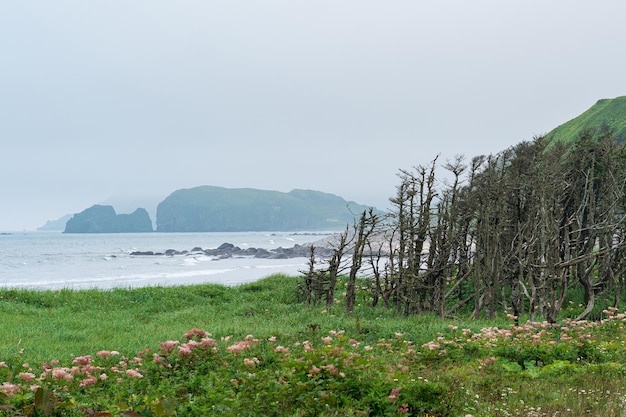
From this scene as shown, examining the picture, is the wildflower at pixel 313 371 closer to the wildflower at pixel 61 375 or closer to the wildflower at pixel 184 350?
the wildflower at pixel 184 350

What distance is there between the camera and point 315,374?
5.92m

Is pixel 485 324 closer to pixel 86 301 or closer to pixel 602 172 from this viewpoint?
pixel 602 172

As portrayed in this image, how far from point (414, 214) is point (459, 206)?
93.1 inches

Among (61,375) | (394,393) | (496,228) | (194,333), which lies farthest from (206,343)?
(496,228)

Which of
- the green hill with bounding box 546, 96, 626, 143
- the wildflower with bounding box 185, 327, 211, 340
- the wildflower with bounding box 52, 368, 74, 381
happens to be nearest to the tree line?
the wildflower with bounding box 185, 327, 211, 340

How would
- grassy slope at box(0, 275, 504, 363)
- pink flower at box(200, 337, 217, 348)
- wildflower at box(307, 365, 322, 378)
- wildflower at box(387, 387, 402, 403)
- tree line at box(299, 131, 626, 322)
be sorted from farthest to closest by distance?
tree line at box(299, 131, 626, 322), grassy slope at box(0, 275, 504, 363), pink flower at box(200, 337, 217, 348), wildflower at box(307, 365, 322, 378), wildflower at box(387, 387, 402, 403)

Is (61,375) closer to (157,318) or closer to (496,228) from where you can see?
(157,318)

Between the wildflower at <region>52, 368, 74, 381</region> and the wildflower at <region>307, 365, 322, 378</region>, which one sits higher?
the wildflower at <region>307, 365, 322, 378</region>

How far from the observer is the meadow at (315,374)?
546cm

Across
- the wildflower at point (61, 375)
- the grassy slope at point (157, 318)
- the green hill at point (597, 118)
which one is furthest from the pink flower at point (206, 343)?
the green hill at point (597, 118)

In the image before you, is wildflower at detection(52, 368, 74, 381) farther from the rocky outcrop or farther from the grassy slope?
the rocky outcrop

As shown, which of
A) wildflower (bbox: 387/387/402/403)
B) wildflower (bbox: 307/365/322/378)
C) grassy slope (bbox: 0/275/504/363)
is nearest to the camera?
wildflower (bbox: 387/387/402/403)

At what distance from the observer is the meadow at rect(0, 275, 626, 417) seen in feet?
17.9

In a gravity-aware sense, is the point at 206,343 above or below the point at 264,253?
above
